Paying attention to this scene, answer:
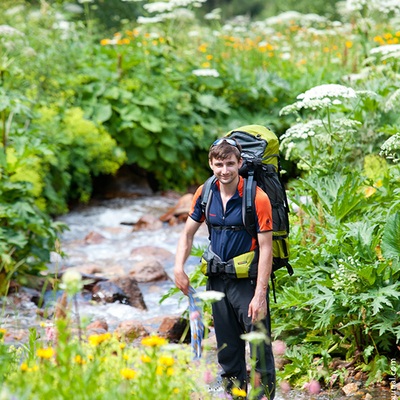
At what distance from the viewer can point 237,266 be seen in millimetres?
4117

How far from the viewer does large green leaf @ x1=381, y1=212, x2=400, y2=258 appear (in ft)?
15.7

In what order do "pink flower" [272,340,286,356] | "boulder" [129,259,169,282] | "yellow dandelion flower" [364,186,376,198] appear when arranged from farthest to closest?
"boulder" [129,259,169,282]
"yellow dandelion flower" [364,186,376,198]
"pink flower" [272,340,286,356]

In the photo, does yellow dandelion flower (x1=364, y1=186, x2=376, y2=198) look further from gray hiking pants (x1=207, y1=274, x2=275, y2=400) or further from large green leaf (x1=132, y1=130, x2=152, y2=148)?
large green leaf (x1=132, y1=130, x2=152, y2=148)

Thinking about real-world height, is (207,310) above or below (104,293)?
above

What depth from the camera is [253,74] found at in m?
12.8

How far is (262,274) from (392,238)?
3.79 feet

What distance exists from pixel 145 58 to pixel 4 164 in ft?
18.3

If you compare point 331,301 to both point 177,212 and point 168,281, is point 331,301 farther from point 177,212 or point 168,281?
point 177,212

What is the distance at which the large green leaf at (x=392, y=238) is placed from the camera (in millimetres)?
4773

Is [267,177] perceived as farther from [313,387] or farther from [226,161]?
[313,387]

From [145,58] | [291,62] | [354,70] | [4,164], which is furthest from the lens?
[291,62]

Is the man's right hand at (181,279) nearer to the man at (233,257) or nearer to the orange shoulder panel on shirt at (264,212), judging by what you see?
the man at (233,257)

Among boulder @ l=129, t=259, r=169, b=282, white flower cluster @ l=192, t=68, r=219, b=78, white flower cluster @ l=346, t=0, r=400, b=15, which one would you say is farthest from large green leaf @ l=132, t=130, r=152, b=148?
boulder @ l=129, t=259, r=169, b=282

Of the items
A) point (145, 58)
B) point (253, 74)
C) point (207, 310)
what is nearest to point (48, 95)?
point (145, 58)
